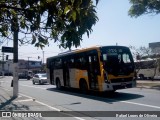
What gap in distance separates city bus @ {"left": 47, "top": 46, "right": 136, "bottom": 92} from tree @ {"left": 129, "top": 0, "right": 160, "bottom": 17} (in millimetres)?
10389

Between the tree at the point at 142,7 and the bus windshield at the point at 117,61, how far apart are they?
1089 centimetres

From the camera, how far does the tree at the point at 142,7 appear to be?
27.4 meters

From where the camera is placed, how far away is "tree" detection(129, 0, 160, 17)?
1078 inches

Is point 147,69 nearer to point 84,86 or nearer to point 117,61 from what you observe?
point 84,86

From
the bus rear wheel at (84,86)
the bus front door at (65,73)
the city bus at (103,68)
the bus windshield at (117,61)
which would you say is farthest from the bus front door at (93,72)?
the bus front door at (65,73)

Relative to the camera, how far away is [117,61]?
17.7m

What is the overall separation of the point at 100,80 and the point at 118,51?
225 cm

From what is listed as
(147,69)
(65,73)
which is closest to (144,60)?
(147,69)

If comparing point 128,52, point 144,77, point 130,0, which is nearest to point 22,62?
point 144,77

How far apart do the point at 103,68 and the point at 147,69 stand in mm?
27186

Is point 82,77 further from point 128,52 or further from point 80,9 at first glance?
point 80,9

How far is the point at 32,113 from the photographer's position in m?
11.7

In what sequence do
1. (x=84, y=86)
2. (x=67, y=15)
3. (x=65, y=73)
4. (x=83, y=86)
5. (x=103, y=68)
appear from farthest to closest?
(x=65, y=73), (x=83, y=86), (x=84, y=86), (x=103, y=68), (x=67, y=15)

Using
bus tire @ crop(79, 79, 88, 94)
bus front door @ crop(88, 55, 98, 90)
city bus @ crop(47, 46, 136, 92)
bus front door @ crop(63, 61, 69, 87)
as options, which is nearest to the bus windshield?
city bus @ crop(47, 46, 136, 92)
